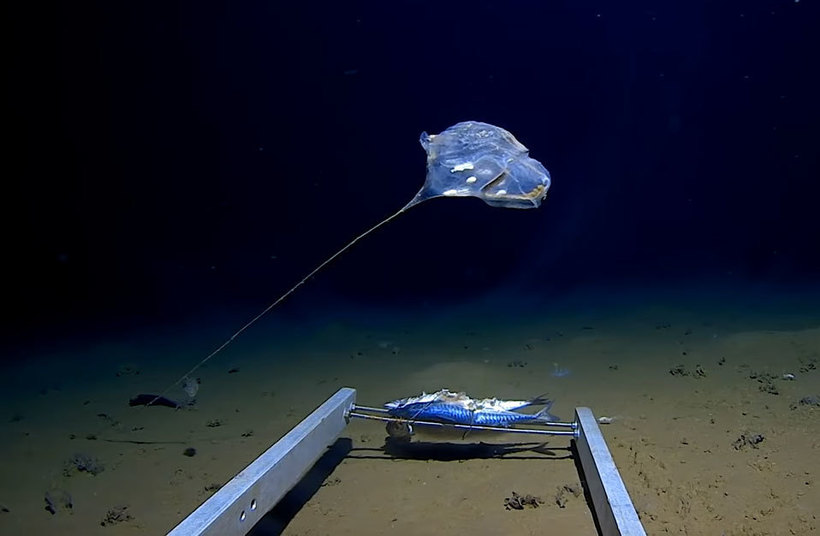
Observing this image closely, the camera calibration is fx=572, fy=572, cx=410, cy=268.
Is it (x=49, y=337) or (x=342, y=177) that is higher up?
(x=342, y=177)

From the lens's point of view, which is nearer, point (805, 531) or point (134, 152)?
point (805, 531)

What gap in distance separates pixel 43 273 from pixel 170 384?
15797 mm

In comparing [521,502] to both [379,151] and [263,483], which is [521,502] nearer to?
[263,483]

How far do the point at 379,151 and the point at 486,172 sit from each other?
22.2 meters

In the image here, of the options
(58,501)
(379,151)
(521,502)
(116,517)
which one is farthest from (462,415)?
(379,151)

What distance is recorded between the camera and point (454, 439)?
11.7 feet

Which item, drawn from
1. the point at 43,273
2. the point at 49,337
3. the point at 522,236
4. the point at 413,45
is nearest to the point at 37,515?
the point at 49,337

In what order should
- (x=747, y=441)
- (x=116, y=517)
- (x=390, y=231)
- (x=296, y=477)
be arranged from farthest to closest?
(x=390, y=231), (x=747, y=441), (x=116, y=517), (x=296, y=477)

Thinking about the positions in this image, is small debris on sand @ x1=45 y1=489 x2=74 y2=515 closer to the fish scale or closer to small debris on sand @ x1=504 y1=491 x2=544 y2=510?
the fish scale

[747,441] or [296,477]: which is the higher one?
[296,477]

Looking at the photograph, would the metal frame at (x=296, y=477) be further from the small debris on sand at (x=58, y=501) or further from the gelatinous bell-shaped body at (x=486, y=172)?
the small debris on sand at (x=58, y=501)

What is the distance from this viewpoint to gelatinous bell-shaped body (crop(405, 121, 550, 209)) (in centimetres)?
318

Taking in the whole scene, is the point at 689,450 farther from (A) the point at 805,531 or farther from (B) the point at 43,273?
(B) the point at 43,273

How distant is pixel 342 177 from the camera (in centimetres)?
2408
